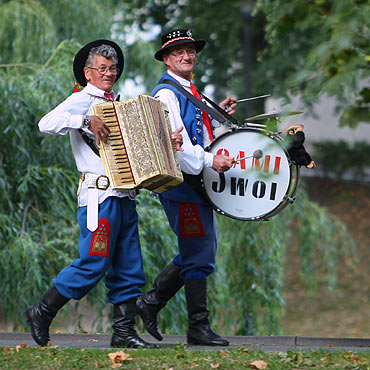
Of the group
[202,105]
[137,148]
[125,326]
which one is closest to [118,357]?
[125,326]

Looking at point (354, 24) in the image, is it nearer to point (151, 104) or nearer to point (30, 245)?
point (151, 104)

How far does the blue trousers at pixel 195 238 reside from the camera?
5391mm

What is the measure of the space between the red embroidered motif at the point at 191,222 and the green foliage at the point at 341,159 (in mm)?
20024

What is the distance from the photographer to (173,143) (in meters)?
5.10

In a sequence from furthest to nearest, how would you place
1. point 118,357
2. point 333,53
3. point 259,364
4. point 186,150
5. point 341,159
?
point 341,159, point 186,150, point 118,357, point 259,364, point 333,53

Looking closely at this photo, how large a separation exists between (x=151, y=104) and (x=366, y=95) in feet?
6.13

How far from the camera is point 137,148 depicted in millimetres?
4922

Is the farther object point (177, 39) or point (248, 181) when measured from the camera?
point (177, 39)

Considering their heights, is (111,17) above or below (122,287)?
above

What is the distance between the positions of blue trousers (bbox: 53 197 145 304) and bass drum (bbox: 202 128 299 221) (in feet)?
1.84

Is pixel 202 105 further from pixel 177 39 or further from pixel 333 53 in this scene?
pixel 333 53

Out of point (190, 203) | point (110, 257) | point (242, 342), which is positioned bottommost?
point (242, 342)

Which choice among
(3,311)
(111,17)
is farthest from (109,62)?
(111,17)

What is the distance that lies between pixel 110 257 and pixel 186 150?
798mm
